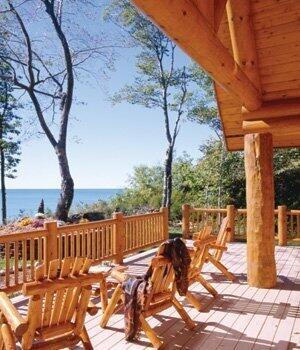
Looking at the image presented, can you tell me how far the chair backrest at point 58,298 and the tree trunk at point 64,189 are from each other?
11.6m

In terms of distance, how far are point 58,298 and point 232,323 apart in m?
2.26

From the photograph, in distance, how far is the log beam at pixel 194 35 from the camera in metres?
2.50

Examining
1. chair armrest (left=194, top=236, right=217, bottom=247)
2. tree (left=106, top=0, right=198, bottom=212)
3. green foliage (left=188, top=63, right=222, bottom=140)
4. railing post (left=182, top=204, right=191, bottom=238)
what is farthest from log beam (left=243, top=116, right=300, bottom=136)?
green foliage (left=188, top=63, right=222, bottom=140)

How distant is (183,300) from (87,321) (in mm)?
1450

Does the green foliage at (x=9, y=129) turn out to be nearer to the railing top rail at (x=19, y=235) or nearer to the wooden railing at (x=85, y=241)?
the wooden railing at (x=85, y=241)

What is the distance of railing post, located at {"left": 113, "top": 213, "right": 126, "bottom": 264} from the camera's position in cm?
758

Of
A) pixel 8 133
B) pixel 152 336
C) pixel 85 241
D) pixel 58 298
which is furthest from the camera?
pixel 8 133

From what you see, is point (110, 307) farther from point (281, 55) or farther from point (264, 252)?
point (281, 55)

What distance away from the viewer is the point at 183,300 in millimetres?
5258

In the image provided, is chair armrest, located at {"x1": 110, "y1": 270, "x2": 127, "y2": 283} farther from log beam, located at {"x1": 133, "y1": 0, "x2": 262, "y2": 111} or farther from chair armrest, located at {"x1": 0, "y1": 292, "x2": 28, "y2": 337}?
log beam, located at {"x1": 133, "y1": 0, "x2": 262, "y2": 111}

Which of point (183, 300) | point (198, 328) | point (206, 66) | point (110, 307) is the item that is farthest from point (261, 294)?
point (206, 66)

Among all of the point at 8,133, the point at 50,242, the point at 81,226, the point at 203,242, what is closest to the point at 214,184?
the point at 81,226

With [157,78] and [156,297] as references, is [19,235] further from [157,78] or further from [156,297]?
[157,78]

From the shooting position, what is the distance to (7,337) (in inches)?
110
